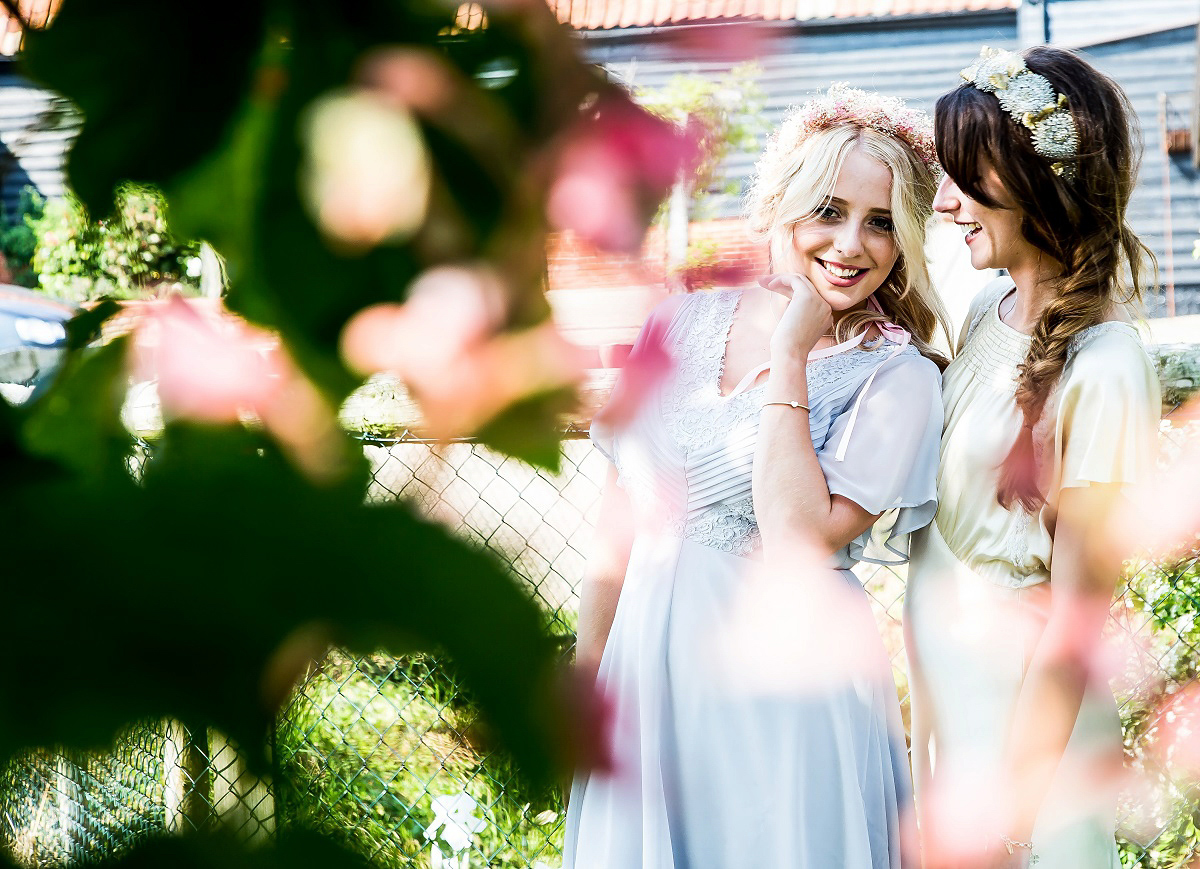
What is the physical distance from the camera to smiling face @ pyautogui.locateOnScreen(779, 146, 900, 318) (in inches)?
81.7

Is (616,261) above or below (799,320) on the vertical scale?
above

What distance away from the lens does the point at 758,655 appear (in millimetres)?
2016

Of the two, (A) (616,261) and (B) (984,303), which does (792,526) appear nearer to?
(B) (984,303)

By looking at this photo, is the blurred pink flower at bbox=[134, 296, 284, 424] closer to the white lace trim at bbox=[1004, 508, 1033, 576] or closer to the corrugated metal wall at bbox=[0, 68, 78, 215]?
the corrugated metal wall at bbox=[0, 68, 78, 215]

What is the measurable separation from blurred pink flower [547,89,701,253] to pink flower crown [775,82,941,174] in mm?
1827

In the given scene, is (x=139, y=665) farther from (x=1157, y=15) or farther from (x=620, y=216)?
(x=1157, y=15)

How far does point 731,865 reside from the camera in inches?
77.6

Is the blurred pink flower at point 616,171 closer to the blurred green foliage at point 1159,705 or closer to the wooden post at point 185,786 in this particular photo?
the wooden post at point 185,786

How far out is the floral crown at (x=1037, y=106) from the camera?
73.8 inches

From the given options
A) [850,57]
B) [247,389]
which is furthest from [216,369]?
[850,57]

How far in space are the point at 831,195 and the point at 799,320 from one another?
0.26m

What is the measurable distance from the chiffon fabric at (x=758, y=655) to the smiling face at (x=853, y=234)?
0.13 meters

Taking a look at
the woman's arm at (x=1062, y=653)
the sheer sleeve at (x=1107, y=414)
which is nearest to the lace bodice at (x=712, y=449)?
the sheer sleeve at (x=1107, y=414)

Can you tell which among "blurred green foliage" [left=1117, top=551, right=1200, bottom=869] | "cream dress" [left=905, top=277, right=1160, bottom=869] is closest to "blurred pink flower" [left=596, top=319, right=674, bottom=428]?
"cream dress" [left=905, top=277, right=1160, bottom=869]
